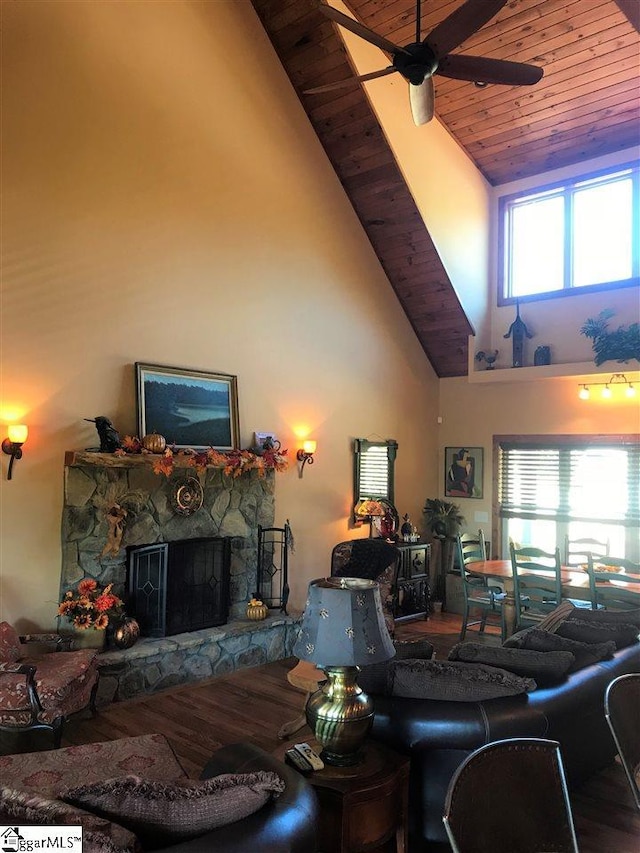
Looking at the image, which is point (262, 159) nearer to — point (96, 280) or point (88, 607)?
point (96, 280)

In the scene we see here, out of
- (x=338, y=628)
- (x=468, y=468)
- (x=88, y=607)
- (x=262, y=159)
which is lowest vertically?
(x=88, y=607)

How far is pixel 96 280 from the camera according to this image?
5.40 metres

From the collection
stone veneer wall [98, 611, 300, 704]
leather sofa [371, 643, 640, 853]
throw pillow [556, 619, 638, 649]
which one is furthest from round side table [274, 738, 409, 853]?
stone veneer wall [98, 611, 300, 704]

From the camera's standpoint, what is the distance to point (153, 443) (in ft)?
17.6

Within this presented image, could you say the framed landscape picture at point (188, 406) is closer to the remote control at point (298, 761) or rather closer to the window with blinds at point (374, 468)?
the window with blinds at point (374, 468)

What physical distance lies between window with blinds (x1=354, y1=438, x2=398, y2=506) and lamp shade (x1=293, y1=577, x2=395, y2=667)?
16.8ft

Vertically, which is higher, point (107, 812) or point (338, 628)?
point (338, 628)

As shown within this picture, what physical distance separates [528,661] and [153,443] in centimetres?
342

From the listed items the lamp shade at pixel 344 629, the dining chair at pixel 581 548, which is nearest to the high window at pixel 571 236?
the dining chair at pixel 581 548

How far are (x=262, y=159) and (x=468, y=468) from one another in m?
4.66

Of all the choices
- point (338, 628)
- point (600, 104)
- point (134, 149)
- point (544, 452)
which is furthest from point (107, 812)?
point (600, 104)

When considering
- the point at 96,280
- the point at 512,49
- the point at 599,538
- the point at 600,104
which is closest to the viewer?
the point at 96,280

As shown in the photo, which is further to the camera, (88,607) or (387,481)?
(387,481)

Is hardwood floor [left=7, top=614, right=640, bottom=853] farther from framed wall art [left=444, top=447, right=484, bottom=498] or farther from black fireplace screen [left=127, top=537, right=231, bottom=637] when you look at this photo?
framed wall art [left=444, top=447, right=484, bottom=498]
